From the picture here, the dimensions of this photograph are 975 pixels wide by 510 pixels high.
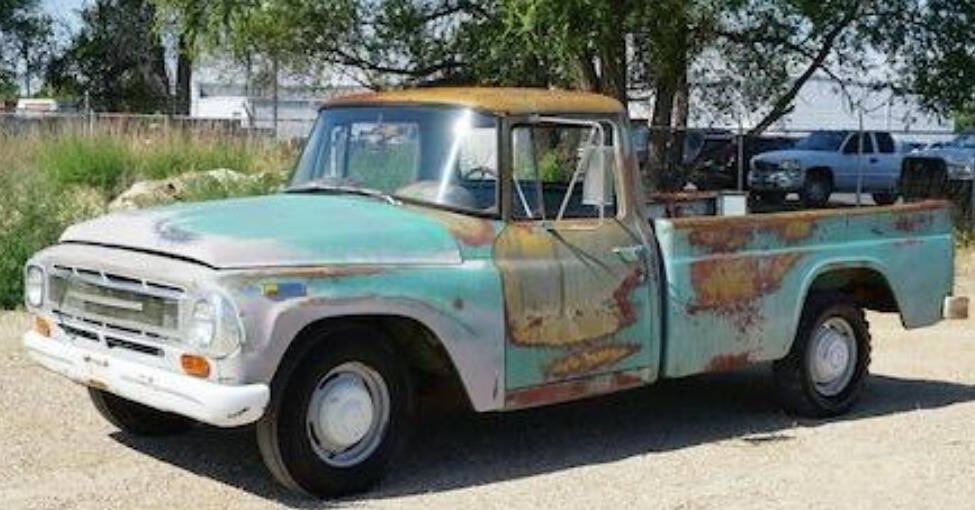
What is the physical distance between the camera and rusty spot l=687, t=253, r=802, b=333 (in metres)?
7.57

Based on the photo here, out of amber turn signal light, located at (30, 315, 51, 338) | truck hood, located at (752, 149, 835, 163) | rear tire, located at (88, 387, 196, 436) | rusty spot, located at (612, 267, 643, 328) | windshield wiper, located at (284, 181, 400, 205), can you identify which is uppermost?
truck hood, located at (752, 149, 835, 163)

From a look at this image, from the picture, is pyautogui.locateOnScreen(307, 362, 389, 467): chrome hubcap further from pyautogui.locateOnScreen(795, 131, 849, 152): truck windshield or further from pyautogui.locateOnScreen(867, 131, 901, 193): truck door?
pyautogui.locateOnScreen(867, 131, 901, 193): truck door

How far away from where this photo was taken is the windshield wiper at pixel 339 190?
689 centimetres

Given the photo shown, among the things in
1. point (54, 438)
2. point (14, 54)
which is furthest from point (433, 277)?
point (14, 54)

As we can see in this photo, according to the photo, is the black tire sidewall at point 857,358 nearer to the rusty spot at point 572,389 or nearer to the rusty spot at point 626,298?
the rusty spot at point 572,389

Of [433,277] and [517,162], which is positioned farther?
[517,162]

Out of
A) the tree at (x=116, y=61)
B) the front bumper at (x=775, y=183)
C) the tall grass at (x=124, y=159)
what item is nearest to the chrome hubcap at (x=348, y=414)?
the tall grass at (x=124, y=159)

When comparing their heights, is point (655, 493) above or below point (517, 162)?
below

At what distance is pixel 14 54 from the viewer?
54.0 m

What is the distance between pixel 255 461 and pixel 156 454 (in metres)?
0.52

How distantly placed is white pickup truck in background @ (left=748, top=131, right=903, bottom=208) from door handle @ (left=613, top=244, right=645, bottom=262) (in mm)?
20786

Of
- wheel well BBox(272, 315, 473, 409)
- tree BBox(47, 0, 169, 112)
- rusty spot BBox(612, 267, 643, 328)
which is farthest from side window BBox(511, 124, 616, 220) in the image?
tree BBox(47, 0, 169, 112)

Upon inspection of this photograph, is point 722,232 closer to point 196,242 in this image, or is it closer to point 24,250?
point 196,242

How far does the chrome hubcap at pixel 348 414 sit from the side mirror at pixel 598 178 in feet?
4.73
